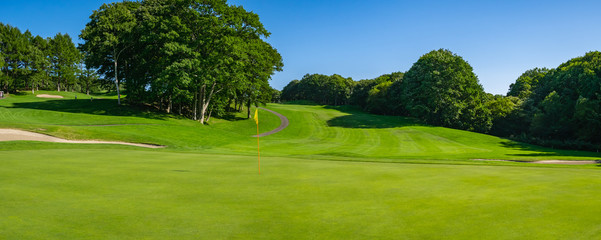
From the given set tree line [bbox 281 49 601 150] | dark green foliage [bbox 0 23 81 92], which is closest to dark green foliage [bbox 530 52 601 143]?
tree line [bbox 281 49 601 150]

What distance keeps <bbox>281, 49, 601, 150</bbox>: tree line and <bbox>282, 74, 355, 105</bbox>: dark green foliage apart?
4514 cm

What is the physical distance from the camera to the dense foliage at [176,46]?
39.7 m

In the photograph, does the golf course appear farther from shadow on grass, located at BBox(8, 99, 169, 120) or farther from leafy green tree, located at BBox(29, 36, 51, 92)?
leafy green tree, located at BBox(29, 36, 51, 92)

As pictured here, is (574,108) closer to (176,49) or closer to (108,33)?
(176,49)

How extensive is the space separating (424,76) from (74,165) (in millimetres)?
56806

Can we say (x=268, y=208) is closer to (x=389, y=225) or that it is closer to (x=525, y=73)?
(x=389, y=225)

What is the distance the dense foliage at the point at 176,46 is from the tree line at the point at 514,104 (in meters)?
30.9

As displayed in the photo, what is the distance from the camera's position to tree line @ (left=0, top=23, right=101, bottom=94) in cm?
6650

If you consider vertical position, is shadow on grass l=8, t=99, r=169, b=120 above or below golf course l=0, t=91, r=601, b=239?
above

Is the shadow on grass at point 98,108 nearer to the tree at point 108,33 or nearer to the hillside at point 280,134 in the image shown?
the hillside at point 280,134

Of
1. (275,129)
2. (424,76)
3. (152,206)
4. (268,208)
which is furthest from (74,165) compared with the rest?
(424,76)

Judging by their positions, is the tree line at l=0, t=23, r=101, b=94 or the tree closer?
the tree

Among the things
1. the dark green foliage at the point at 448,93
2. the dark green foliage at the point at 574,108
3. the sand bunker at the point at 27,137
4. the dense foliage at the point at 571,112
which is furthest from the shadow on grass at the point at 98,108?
the dark green foliage at the point at 574,108

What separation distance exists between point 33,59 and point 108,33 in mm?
43272
